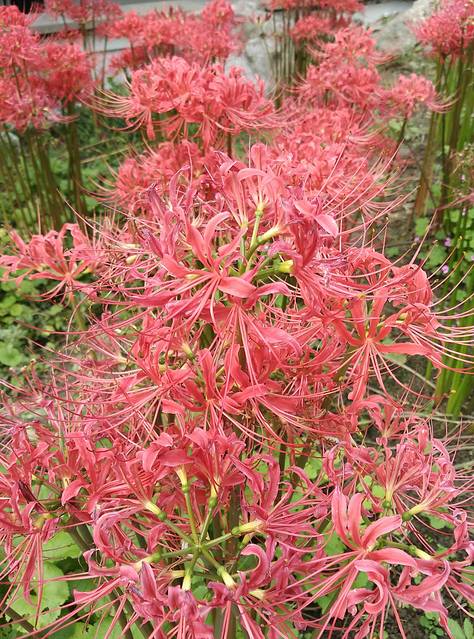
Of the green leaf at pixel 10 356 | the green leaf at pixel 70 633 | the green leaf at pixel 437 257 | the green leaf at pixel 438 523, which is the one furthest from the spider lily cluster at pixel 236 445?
the green leaf at pixel 437 257

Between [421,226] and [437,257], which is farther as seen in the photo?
[421,226]

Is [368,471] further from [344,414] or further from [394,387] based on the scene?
[394,387]

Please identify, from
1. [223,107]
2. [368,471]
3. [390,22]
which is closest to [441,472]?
[368,471]

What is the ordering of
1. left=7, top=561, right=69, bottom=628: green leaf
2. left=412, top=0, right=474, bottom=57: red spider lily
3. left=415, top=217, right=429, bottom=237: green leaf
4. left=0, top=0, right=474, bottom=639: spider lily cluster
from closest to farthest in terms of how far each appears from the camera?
left=0, top=0, right=474, bottom=639: spider lily cluster
left=7, top=561, right=69, bottom=628: green leaf
left=412, top=0, right=474, bottom=57: red spider lily
left=415, top=217, right=429, bottom=237: green leaf

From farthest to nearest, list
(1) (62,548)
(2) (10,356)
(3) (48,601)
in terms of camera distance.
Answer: (2) (10,356), (1) (62,548), (3) (48,601)

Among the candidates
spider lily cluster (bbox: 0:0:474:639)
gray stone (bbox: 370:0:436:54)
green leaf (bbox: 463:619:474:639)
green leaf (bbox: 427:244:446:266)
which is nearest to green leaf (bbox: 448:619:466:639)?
green leaf (bbox: 463:619:474:639)

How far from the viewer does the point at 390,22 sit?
663cm

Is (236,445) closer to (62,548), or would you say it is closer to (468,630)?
(62,548)

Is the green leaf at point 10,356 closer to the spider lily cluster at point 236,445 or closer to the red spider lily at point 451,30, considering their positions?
the spider lily cluster at point 236,445

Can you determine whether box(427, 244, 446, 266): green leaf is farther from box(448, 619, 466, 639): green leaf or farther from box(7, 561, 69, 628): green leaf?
box(7, 561, 69, 628): green leaf

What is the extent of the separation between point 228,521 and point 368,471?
28cm

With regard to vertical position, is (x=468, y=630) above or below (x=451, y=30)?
below

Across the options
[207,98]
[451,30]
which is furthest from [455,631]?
[451,30]

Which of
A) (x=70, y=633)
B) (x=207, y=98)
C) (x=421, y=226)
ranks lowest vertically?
(x=70, y=633)
